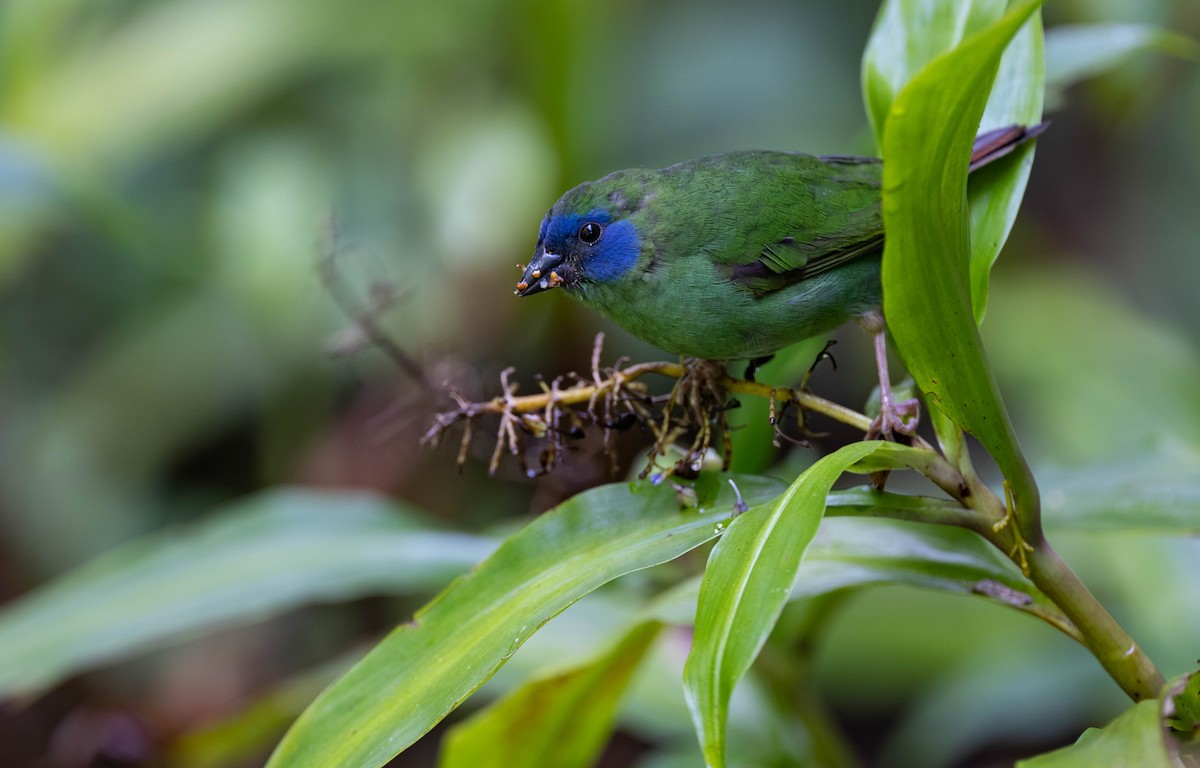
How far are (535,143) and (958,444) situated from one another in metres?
2.91

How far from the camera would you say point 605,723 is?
186 cm

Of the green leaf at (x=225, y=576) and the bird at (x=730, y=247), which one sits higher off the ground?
the bird at (x=730, y=247)

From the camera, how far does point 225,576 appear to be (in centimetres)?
219

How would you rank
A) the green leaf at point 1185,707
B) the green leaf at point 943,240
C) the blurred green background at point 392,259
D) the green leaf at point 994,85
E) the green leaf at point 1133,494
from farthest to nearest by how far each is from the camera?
the blurred green background at point 392,259 → the green leaf at point 1133,494 → the green leaf at point 994,85 → the green leaf at point 1185,707 → the green leaf at point 943,240

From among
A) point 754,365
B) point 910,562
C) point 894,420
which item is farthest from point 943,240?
point 754,365

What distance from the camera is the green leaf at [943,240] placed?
1038 millimetres

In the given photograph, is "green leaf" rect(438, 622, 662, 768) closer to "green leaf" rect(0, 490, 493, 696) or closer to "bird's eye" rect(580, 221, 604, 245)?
"green leaf" rect(0, 490, 493, 696)

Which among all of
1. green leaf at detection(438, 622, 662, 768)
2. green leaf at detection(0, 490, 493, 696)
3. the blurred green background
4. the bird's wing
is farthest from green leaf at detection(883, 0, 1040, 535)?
the blurred green background

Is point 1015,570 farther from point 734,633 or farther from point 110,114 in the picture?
point 110,114

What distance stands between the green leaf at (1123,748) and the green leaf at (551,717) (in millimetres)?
696

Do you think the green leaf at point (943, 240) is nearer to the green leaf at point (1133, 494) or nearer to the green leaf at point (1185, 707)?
the green leaf at point (1185, 707)

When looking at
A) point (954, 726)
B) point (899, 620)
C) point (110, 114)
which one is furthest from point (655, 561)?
point (110, 114)

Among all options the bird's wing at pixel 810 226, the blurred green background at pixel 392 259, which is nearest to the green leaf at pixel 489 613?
the bird's wing at pixel 810 226

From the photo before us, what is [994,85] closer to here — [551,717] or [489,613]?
[489,613]
